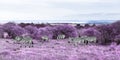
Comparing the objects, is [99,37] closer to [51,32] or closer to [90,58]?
[51,32]

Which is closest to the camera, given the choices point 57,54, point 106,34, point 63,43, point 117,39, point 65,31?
point 57,54

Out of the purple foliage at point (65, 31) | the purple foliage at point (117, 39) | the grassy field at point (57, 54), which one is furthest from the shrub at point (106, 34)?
the grassy field at point (57, 54)

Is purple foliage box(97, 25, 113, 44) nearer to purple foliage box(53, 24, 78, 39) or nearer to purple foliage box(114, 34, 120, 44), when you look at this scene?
purple foliage box(114, 34, 120, 44)

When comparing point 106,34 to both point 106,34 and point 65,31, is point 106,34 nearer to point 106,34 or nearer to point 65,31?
point 106,34

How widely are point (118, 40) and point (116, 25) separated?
238 inches

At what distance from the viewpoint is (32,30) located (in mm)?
61188

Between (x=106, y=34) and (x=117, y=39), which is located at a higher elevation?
(x=106, y=34)

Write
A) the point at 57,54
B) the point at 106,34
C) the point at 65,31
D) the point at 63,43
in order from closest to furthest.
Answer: the point at 57,54, the point at 63,43, the point at 106,34, the point at 65,31

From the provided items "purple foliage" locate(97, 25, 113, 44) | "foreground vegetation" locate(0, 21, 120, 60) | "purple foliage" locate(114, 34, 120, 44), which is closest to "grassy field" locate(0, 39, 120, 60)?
"foreground vegetation" locate(0, 21, 120, 60)

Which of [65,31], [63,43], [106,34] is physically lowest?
[65,31]

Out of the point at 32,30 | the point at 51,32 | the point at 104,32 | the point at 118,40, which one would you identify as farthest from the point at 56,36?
the point at 118,40

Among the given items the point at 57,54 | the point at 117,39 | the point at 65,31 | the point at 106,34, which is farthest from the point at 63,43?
the point at 65,31

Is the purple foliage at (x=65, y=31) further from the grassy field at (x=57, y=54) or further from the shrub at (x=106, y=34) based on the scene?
the grassy field at (x=57, y=54)

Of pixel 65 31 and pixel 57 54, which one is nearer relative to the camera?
pixel 57 54
